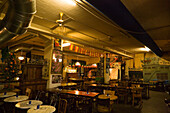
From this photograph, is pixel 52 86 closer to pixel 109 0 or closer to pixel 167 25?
pixel 109 0

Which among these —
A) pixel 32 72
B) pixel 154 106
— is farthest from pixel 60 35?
pixel 154 106

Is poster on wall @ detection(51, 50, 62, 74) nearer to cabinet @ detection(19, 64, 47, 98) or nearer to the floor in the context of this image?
cabinet @ detection(19, 64, 47, 98)

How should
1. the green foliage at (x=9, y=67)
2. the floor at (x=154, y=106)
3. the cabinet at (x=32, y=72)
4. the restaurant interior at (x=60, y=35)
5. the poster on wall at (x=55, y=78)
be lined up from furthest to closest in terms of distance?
1. the poster on wall at (x=55, y=78)
2. the cabinet at (x=32, y=72)
3. the floor at (x=154, y=106)
4. the green foliage at (x=9, y=67)
5. the restaurant interior at (x=60, y=35)

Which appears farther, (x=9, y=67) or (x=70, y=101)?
(x=9, y=67)

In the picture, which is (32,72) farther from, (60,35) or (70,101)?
(70,101)

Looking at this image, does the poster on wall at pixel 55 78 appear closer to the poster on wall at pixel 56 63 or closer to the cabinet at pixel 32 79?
the poster on wall at pixel 56 63

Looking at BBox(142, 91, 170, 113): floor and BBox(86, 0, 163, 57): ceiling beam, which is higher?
BBox(86, 0, 163, 57): ceiling beam

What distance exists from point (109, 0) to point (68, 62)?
13.0 m

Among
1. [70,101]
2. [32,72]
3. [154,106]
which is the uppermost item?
[32,72]

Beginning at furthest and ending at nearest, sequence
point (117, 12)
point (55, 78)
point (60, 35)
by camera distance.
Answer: point (55, 78), point (60, 35), point (117, 12)

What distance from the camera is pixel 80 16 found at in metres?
4.74

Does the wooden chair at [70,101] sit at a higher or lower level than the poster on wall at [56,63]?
lower

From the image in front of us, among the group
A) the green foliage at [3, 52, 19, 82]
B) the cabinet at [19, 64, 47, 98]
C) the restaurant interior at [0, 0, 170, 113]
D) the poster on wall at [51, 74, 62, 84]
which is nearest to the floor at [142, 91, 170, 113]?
the restaurant interior at [0, 0, 170, 113]

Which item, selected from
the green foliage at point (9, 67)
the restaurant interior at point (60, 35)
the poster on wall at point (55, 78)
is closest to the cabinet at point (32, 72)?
the restaurant interior at point (60, 35)
